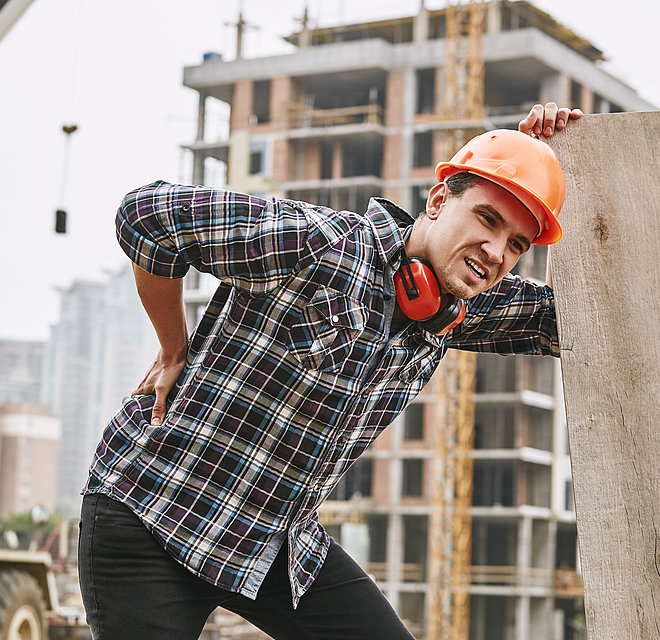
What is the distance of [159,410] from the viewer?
1454mm

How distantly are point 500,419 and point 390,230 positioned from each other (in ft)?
70.5

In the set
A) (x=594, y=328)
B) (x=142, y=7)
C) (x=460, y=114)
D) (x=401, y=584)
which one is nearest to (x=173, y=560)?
(x=594, y=328)

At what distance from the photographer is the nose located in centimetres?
140

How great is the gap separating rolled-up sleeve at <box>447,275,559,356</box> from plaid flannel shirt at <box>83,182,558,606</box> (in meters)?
0.25

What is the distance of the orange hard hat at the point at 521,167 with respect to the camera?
139 centimetres

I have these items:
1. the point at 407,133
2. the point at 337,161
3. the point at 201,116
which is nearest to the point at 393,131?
the point at 407,133

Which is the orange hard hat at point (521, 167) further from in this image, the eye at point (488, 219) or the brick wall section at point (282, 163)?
the brick wall section at point (282, 163)

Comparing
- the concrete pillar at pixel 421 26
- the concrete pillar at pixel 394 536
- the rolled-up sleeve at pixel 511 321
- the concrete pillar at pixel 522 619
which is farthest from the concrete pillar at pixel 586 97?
the rolled-up sleeve at pixel 511 321

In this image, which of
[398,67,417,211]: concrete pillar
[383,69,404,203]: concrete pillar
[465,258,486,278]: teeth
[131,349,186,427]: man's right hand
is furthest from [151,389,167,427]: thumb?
[383,69,404,203]: concrete pillar

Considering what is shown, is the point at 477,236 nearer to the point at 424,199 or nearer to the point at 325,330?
the point at 325,330

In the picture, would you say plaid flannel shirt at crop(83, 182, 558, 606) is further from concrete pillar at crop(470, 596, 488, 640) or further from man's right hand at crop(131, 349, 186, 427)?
concrete pillar at crop(470, 596, 488, 640)

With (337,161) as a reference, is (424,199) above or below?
below

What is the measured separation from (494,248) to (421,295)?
0.37 feet

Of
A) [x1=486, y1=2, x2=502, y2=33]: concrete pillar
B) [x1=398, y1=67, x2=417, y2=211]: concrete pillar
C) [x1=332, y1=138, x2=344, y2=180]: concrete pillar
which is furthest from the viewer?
[x1=486, y1=2, x2=502, y2=33]: concrete pillar
